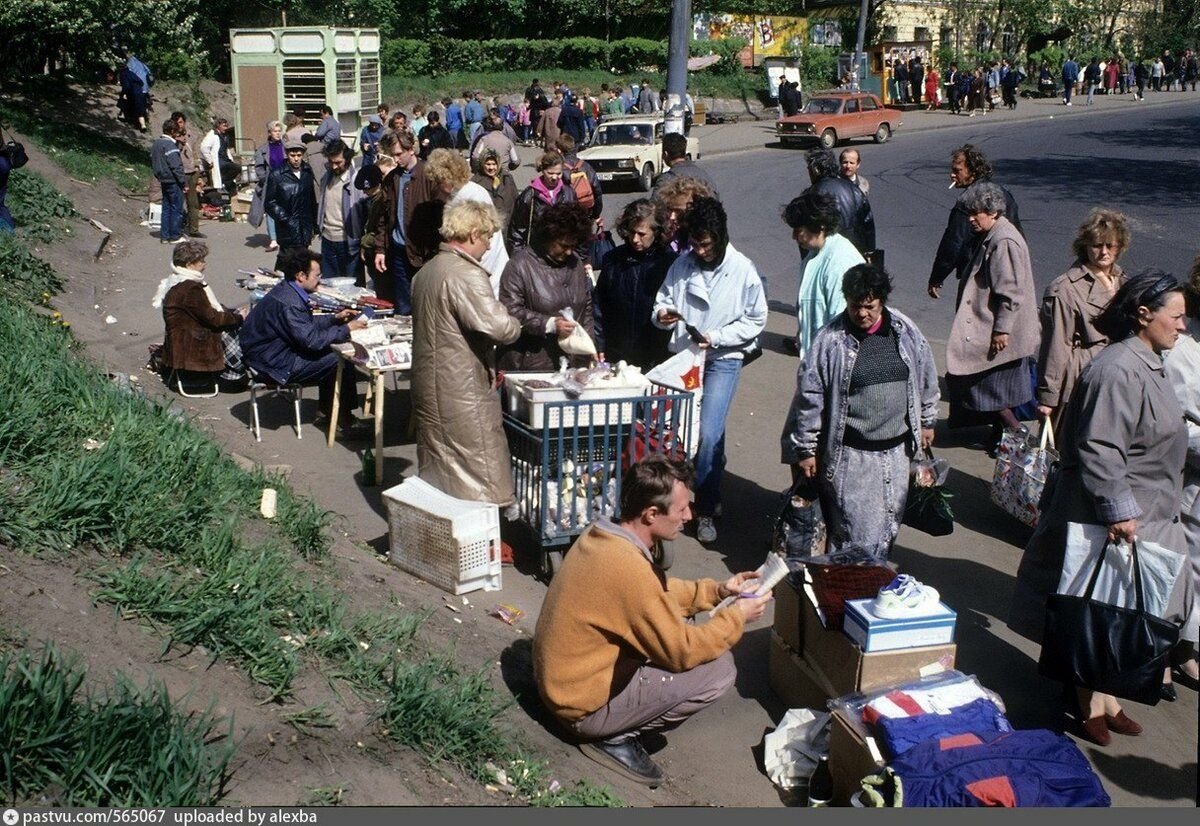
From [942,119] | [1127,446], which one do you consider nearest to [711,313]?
[1127,446]

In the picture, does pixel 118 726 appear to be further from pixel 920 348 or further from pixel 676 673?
pixel 920 348

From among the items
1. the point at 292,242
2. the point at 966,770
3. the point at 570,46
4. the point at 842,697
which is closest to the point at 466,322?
the point at 842,697

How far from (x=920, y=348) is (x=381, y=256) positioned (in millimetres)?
6196

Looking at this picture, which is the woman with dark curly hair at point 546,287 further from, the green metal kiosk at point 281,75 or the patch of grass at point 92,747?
the green metal kiosk at point 281,75

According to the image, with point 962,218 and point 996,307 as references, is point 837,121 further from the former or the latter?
point 996,307

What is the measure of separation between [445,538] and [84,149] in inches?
829

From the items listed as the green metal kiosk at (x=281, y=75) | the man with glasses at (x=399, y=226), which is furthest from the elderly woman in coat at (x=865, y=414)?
the green metal kiosk at (x=281, y=75)

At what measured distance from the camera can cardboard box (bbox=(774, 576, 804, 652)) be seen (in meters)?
5.58

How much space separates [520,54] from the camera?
50562mm

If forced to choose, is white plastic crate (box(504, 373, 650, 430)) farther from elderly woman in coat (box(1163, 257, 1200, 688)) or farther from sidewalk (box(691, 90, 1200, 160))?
sidewalk (box(691, 90, 1200, 160))

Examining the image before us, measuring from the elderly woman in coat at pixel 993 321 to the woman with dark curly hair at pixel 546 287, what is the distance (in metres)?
2.78

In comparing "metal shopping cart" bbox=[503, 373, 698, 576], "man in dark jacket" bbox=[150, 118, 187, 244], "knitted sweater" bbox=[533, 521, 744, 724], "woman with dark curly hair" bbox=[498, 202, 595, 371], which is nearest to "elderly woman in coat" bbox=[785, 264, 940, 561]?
"metal shopping cart" bbox=[503, 373, 698, 576]

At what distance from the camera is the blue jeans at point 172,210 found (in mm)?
18578

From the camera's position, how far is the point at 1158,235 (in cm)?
1952
